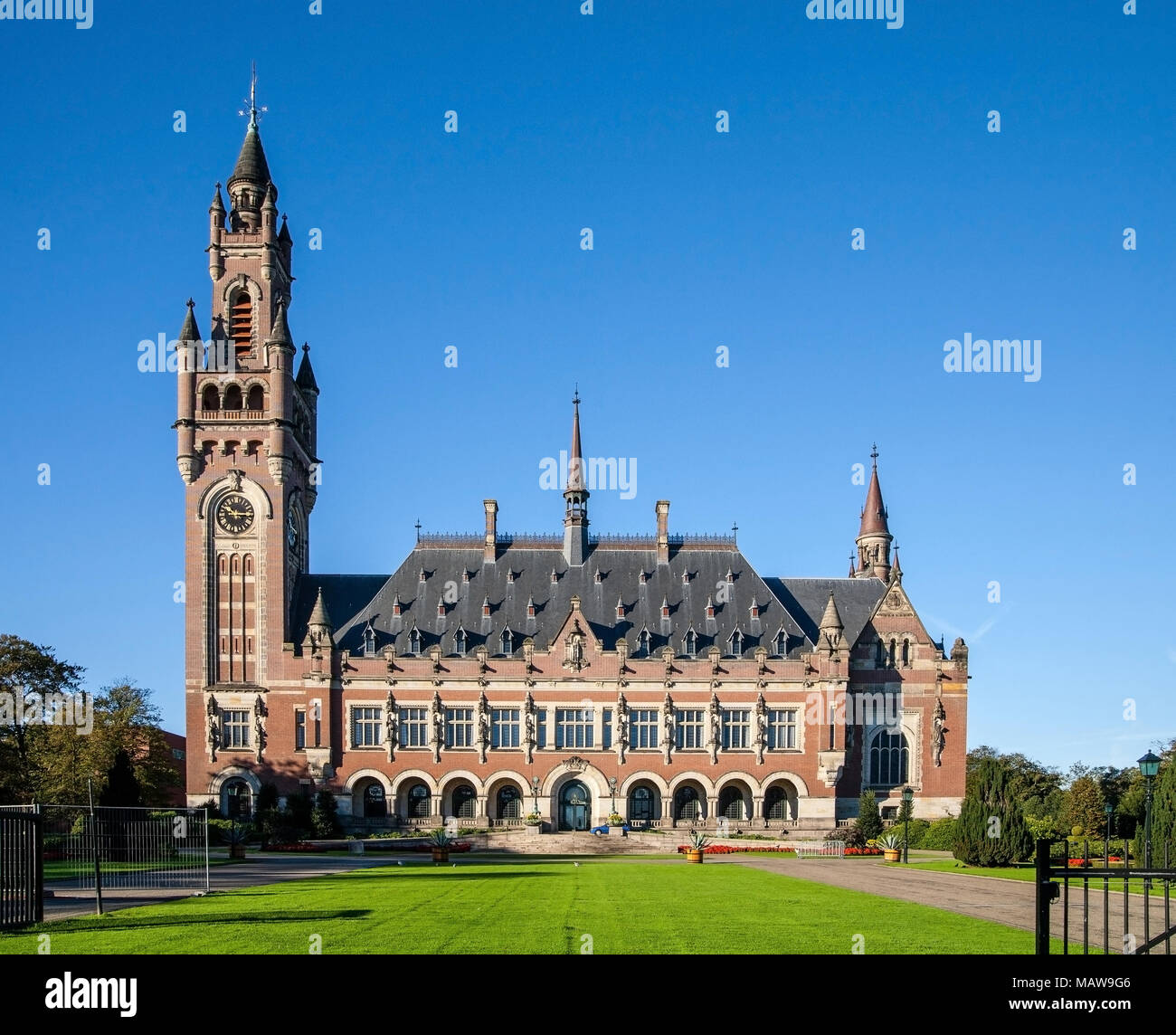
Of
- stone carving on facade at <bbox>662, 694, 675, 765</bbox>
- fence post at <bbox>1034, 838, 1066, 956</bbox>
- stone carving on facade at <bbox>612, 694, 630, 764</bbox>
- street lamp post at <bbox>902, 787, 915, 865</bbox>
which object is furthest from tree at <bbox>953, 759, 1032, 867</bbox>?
fence post at <bbox>1034, 838, 1066, 956</bbox>

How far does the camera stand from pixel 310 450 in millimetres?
80125

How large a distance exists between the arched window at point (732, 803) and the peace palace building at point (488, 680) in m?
0.16

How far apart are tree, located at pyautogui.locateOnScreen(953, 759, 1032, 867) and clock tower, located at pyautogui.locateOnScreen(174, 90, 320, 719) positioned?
42.6 metres

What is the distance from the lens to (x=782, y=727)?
73.0m

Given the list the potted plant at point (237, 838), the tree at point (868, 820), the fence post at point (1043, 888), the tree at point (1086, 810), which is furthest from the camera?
the tree at point (1086, 810)

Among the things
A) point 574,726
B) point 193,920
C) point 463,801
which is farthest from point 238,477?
point 193,920

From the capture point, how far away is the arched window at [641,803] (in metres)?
72.9

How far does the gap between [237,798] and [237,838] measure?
1589 cm

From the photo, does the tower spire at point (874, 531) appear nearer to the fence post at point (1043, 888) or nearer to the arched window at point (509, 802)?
the arched window at point (509, 802)

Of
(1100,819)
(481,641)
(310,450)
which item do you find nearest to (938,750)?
(1100,819)

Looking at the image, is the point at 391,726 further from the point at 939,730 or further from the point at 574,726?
the point at 939,730

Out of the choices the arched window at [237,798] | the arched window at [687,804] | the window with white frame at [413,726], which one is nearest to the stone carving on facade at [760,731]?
the arched window at [687,804]
